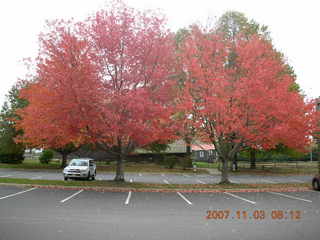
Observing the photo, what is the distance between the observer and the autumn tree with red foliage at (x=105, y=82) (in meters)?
15.6

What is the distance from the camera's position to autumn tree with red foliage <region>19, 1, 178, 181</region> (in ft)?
51.2

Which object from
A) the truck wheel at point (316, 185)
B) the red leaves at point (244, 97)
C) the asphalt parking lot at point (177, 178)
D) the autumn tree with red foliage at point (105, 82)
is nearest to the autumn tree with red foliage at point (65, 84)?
the autumn tree with red foliage at point (105, 82)

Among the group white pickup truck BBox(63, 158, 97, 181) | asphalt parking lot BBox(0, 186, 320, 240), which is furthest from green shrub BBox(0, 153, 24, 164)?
asphalt parking lot BBox(0, 186, 320, 240)

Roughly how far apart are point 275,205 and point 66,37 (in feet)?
Answer: 43.6

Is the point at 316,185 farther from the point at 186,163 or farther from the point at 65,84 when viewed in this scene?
the point at 186,163

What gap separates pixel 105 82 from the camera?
16.7 m

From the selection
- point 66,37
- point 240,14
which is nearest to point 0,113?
point 66,37

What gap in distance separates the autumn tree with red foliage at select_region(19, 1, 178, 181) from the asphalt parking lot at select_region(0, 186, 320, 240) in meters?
4.19

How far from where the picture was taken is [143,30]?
55.9ft

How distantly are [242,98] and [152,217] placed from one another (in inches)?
424

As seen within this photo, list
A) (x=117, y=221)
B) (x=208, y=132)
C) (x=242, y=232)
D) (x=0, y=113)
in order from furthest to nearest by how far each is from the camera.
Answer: (x=0, y=113) < (x=208, y=132) < (x=117, y=221) < (x=242, y=232)

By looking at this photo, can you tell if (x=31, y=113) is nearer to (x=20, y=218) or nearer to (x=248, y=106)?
(x=20, y=218)

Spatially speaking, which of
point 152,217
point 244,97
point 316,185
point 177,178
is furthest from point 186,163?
point 152,217

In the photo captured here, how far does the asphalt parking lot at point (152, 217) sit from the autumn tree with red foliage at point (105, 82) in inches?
165
